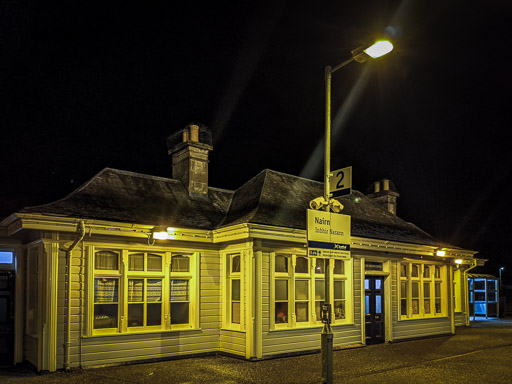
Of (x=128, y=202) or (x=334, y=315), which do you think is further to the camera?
(x=334, y=315)

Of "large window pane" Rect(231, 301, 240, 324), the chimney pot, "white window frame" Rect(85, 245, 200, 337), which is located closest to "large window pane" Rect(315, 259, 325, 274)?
"large window pane" Rect(231, 301, 240, 324)

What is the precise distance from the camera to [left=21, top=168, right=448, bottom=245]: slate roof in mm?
11875

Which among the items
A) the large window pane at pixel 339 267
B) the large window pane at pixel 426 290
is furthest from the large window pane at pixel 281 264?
the large window pane at pixel 426 290

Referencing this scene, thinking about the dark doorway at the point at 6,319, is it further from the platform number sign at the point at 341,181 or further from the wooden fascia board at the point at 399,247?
the wooden fascia board at the point at 399,247

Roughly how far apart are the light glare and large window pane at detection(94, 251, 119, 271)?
722 centimetres

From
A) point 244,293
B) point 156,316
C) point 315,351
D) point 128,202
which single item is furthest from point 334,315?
point 128,202

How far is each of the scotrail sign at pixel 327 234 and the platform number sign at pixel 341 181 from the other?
1.70ft

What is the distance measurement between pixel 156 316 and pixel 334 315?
16.6 feet

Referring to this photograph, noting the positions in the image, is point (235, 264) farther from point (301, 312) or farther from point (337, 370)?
point (337, 370)

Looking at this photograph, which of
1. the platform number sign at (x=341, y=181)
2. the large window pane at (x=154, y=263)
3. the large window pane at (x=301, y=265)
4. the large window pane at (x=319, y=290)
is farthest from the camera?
the large window pane at (x=319, y=290)

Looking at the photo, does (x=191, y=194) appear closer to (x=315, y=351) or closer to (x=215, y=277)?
(x=215, y=277)

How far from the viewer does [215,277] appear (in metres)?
13.1

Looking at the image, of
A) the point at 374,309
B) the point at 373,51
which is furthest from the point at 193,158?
the point at 373,51

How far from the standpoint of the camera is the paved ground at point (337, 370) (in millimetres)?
9875
